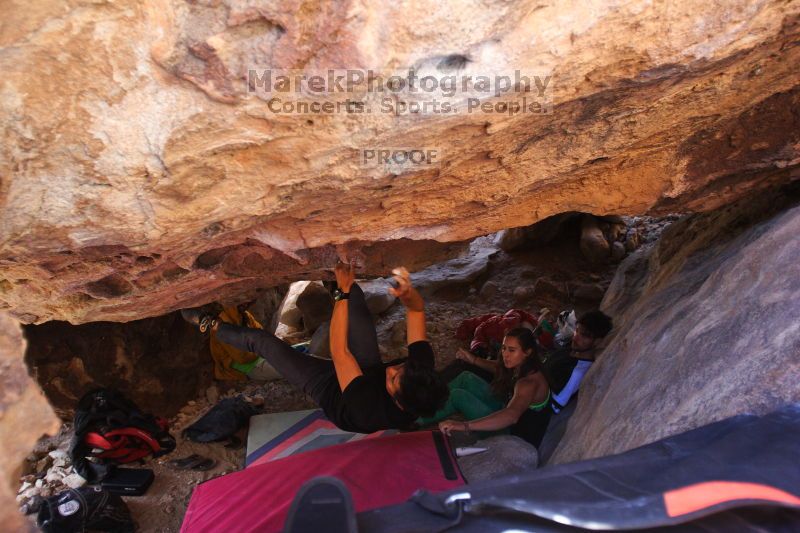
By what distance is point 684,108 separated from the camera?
211cm

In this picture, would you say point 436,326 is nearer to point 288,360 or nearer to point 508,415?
point 508,415

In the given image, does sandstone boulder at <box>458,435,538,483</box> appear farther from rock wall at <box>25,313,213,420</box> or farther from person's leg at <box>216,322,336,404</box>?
rock wall at <box>25,313,213,420</box>

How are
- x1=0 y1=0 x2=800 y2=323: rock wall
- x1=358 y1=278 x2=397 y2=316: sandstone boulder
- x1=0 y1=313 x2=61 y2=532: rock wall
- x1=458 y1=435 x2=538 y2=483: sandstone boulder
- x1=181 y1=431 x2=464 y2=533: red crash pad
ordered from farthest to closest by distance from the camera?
x1=358 y1=278 x2=397 y2=316: sandstone boulder < x1=458 y1=435 x2=538 y2=483: sandstone boulder < x1=181 y1=431 x2=464 y2=533: red crash pad < x1=0 y1=0 x2=800 y2=323: rock wall < x1=0 y1=313 x2=61 y2=532: rock wall

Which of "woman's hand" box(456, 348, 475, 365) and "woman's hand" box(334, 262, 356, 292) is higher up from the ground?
"woman's hand" box(334, 262, 356, 292)

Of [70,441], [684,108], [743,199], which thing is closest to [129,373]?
[70,441]

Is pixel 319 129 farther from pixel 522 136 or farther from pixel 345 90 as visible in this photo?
pixel 522 136

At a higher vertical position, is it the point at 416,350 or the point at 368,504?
the point at 416,350

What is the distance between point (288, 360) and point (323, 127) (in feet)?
6.31

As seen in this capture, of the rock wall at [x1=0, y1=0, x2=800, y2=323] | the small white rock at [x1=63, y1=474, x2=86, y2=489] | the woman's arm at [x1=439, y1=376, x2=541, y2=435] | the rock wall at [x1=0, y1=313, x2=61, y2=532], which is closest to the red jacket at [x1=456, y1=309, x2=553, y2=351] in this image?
the woman's arm at [x1=439, y1=376, x2=541, y2=435]

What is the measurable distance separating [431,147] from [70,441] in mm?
3425

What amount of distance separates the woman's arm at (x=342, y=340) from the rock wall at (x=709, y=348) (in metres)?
1.13

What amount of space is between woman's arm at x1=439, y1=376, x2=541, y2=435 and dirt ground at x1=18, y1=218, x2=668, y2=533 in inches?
66.0

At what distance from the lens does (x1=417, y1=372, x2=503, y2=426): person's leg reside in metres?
3.63

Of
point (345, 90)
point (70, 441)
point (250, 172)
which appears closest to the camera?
point (345, 90)
